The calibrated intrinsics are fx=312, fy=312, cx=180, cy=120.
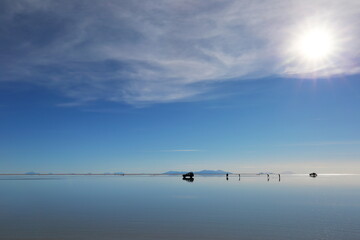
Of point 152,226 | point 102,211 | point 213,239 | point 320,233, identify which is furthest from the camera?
point 102,211

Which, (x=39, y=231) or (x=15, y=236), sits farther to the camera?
(x=39, y=231)

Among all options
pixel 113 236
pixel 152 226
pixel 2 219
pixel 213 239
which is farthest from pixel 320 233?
pixel 2 219

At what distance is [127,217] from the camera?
40.1 meters

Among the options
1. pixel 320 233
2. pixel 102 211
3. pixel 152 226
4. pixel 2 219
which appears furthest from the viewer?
pixel 102 211

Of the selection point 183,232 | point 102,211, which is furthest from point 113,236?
point 102,211

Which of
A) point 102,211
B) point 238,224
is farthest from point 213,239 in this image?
point 102,211

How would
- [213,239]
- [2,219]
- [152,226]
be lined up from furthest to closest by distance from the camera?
1. [2,219]
2. [152,226]
3. [213,239]

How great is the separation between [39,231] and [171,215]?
16.8 m

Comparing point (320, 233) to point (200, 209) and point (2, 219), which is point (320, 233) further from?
point (2, 219)

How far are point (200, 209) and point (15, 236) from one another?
2634cm

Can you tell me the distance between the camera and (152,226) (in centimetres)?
3434

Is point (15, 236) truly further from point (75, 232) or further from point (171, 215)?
point (171, 215)

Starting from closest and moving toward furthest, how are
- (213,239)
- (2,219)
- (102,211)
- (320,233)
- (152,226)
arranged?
1. (213,239)
2. (320,233)
3. (152,226)
4. (2,219)
5. (102,211)

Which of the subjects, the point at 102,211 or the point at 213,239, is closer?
the point at 213,239
